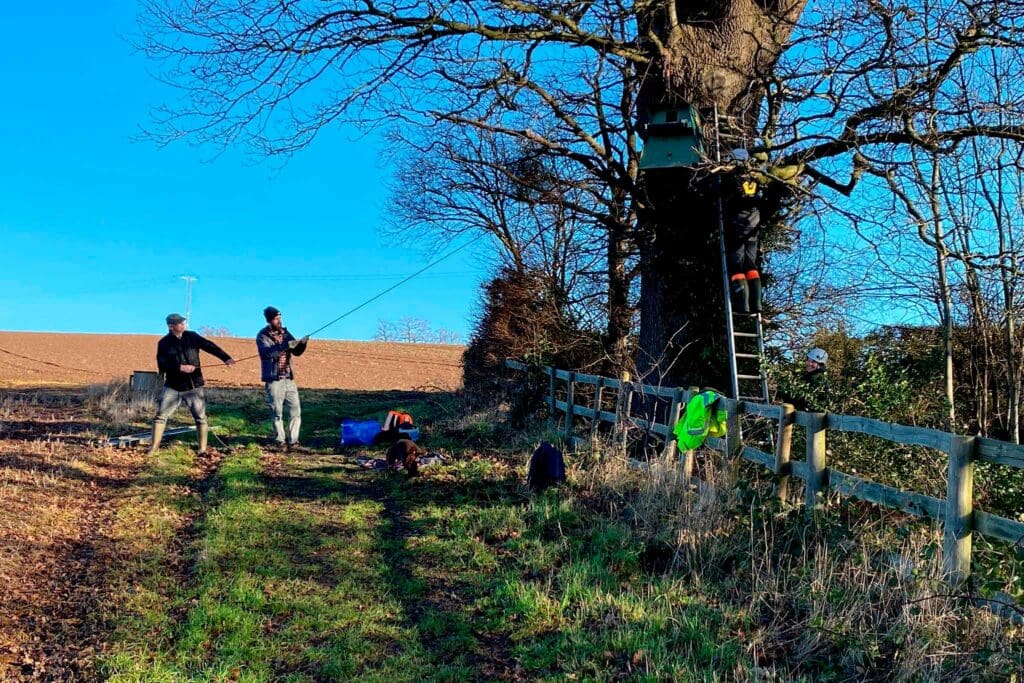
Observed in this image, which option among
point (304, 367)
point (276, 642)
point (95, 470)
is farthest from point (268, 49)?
point (304, 367)

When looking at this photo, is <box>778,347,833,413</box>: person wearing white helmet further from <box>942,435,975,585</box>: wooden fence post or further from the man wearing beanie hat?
the man wearing beanie hat

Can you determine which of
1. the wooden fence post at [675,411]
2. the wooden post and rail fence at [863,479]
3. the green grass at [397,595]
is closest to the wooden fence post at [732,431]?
the wooden post and rail fence at [863,479]

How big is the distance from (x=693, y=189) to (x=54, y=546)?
830cm

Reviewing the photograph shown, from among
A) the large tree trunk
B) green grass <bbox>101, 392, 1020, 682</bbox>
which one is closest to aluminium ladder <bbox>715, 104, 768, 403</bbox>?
the large tree trunk

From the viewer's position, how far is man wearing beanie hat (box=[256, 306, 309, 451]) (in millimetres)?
11344

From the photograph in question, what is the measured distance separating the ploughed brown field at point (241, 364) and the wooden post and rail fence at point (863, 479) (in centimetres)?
1063

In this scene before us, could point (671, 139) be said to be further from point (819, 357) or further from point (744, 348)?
point (819, 357)

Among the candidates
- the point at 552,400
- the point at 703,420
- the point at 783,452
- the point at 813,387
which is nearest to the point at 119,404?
the point at 552,400

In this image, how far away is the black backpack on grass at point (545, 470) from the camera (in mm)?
7723

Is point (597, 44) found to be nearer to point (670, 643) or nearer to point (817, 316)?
point (817, 316)

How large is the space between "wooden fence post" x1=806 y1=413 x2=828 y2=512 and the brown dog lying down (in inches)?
182

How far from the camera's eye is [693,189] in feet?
32.9

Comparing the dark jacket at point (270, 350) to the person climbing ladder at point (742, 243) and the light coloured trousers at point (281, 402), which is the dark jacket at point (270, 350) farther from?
the person climbing ladder at point (742, 243)

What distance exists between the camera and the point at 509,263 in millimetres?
16328
